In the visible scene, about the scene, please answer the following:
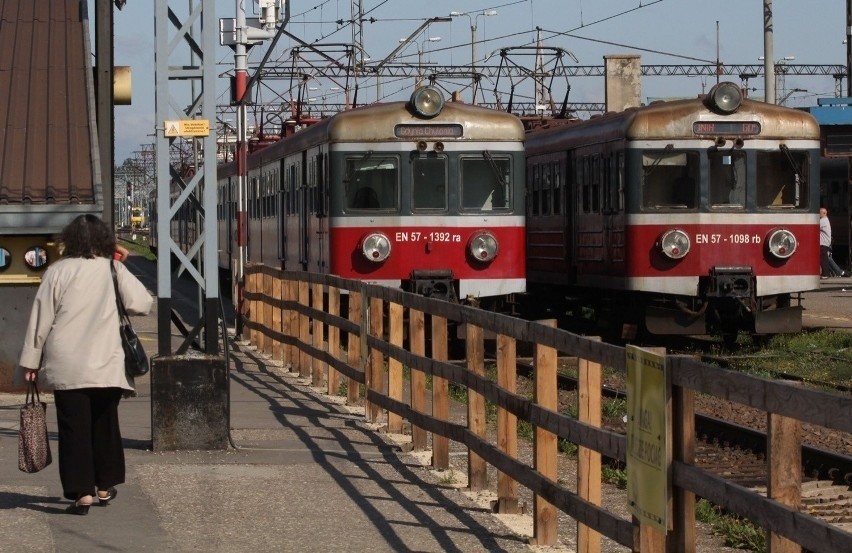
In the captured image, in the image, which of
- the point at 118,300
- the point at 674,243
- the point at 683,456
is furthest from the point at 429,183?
the point at 683,456

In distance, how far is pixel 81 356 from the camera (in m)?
7.95

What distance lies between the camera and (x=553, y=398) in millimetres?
7309

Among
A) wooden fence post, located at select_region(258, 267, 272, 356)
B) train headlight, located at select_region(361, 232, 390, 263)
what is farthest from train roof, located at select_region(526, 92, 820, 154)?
wooden fence post, located at select_region(258, 267, 272, 356)

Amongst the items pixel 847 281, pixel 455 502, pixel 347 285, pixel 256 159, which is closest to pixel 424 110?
pixel 347 285

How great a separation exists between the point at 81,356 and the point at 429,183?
1108 centimetres

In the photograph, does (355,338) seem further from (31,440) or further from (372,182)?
(372,182)

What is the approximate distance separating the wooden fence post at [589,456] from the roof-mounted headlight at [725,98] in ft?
40.0

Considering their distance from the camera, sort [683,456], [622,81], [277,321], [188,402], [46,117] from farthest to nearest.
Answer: [622,81] → [277,321] → [46,117] → [188,402] → [683,456]

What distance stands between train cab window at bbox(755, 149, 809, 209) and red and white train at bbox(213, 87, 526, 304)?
2.89 meters

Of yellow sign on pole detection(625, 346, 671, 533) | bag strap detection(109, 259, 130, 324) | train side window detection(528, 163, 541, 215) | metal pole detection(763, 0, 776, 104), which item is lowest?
yellow sign on pole detection(625, 346, 671, 533)

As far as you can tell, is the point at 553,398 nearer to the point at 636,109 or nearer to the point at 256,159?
the point at 636,109

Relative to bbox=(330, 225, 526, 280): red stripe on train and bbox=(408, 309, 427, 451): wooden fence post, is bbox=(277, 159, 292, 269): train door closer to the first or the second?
bbox=(330, 225, 526, 280): red stripe on train

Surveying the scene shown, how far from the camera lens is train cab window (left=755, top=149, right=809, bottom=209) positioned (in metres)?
18.6

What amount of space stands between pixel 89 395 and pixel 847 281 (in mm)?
27937
